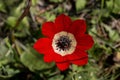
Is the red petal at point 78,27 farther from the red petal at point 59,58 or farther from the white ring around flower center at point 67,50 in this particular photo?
the red petal at point 59,58

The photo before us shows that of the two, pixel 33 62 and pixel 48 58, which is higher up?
pixel 48 58

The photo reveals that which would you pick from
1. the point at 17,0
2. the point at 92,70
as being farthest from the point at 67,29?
the point at 17,0

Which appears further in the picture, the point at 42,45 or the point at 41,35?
the point at 41,35

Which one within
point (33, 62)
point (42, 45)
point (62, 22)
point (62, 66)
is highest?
point (62, 22)

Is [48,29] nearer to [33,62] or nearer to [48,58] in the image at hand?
[48,58]

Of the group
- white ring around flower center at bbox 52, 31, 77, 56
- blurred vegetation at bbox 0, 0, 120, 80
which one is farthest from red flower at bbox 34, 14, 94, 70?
blurred vegetation at bbox 0, 0, 120, 80

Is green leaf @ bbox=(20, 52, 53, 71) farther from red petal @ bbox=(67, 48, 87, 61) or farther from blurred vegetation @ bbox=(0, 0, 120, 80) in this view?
red petal @ bbox=(67, 48, 87, 61)

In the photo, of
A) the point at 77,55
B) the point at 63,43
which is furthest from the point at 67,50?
the point at 77,55
